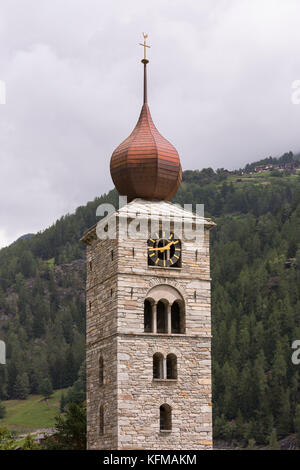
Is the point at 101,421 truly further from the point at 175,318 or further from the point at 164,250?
the point at 164,250

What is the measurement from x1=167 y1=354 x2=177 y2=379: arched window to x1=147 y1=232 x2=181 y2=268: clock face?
475 cm

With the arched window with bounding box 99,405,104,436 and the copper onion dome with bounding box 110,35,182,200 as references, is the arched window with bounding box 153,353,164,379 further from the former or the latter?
the copper onion dome with bounding box 110,35,182,200

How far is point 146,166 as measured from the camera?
51812 millimetres

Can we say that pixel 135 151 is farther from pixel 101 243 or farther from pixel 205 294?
pixel 205 294

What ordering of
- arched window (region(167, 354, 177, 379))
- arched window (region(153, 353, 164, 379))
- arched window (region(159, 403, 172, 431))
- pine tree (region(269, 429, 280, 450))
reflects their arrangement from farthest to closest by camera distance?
pine tree (region(269, 429, 280, 450)) < arched window (region(167, 354, 177, 379)) < arched window (region(153, 353, 164, 379)) < arched window (region(159, 403, 172, 431))

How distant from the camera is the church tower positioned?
156ft

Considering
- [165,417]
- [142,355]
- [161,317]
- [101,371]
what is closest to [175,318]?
[161,317]

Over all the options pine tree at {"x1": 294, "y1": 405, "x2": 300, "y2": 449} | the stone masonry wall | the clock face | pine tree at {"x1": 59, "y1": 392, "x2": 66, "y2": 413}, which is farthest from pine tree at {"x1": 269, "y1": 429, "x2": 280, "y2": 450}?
the clock face

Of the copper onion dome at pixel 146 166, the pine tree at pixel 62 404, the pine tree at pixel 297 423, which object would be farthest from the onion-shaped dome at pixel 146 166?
the pine tree at pixel 62 404

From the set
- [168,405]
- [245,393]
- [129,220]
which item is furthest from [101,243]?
[245,393]

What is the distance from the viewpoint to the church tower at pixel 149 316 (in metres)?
47.6

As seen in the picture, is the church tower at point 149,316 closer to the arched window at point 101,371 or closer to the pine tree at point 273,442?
the arched window at point 101,371

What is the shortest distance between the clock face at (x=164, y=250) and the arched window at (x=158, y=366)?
4.71 metres
